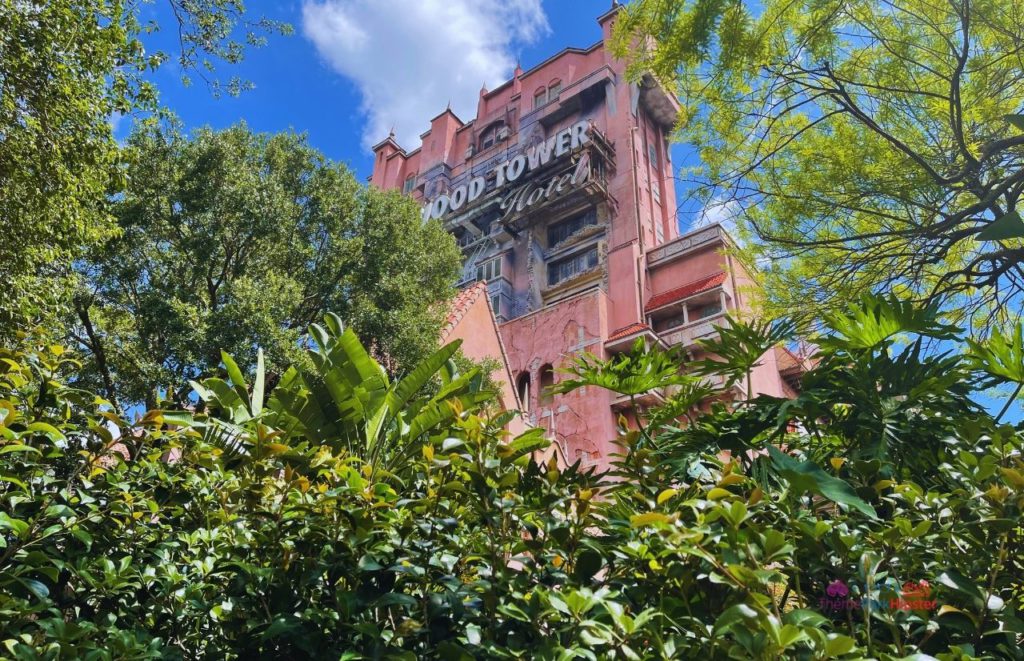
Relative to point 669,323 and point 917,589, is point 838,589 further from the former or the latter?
point 669,323

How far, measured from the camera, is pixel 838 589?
168cm

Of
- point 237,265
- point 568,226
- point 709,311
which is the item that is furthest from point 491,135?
point 237,265

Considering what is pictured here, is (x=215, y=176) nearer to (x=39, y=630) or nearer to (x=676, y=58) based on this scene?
(x=676, y=58)

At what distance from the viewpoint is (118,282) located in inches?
400

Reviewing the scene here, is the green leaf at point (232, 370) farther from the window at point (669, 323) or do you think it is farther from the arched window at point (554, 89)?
the arched window at point (554, 89)

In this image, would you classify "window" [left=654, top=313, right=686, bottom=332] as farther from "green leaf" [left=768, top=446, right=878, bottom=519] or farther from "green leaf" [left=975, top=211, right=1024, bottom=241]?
"green leaf" [left=768, top=446, right=878, bottom=519]

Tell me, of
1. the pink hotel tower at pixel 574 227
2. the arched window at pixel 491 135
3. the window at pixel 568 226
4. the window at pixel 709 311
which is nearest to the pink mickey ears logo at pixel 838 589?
the pink hotel tower at pixel 574 227

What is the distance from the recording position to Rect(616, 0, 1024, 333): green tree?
219 inches

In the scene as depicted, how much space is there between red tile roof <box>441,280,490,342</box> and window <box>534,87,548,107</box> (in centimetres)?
1694

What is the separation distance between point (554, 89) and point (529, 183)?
5353 millimetres

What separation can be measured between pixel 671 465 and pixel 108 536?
188 centimetres

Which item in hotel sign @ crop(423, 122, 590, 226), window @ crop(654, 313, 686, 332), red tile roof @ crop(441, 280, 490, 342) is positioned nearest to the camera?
red tile roof @ crop(441, 280, 490, 342)

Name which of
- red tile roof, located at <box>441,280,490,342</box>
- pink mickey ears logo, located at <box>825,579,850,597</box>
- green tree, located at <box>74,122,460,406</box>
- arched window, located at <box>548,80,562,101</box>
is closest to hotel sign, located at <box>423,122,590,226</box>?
arched window, located at <box>548,80,562,101</box>

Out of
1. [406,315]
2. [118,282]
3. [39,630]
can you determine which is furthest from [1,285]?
[39,630]
